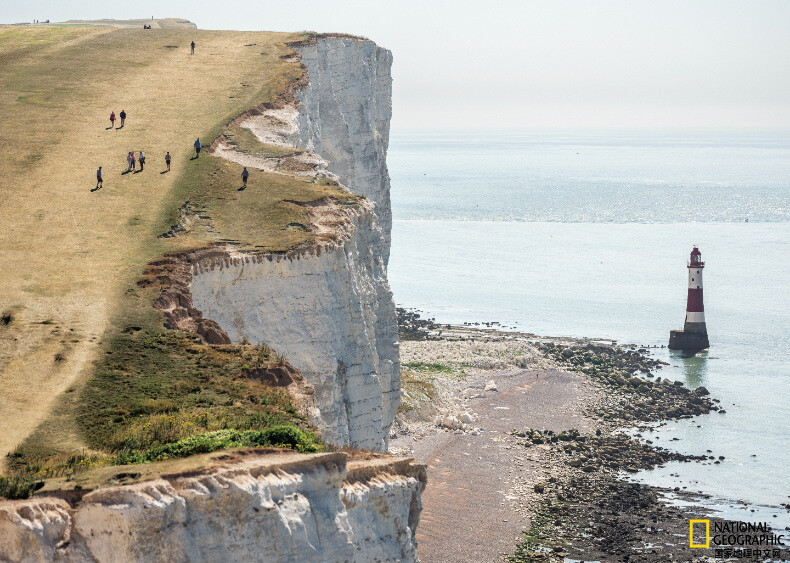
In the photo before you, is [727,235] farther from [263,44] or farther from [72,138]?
[72,138]

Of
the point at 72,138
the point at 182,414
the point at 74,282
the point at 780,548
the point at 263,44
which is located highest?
the point at 263,44

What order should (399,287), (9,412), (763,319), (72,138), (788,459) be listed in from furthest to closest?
(399,287), (763,319), (788,459), (72,138), (9,412)

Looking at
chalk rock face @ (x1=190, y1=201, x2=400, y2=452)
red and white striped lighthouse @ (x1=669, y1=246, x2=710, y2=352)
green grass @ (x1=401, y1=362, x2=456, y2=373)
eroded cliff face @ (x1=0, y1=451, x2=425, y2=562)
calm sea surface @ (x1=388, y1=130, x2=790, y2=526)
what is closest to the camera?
eroded cliff face @ (x1=0, y1=451, x2=425, y2=562)

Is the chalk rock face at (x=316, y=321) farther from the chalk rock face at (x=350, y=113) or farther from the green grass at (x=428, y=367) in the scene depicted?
the green grass at (x=428, y=367)

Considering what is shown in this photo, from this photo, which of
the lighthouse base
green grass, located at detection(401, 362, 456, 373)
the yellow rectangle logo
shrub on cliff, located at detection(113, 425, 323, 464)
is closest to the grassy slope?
shrub on cliff, located at detection(113, 425, 323, 464)

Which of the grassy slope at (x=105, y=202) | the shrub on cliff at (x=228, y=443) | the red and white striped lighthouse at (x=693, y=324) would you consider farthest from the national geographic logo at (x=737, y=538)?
the red and white striped lighthouse at (x=693, y=324)

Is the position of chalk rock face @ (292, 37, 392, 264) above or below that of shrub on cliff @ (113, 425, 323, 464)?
above

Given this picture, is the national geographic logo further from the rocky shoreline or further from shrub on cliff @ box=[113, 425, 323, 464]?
shrub on cliff @ box=[113, 425, 323, 464]

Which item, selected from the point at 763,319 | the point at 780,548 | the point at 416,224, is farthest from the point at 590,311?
the point at 416,224
